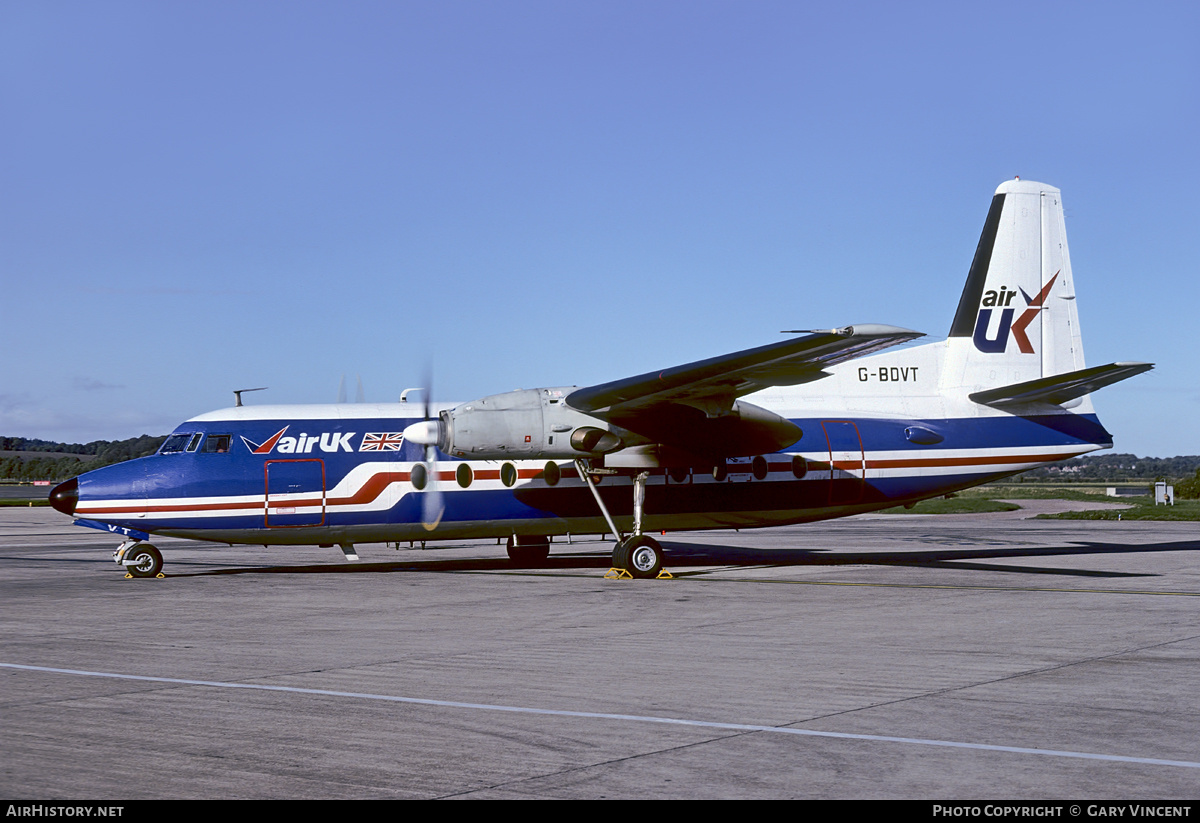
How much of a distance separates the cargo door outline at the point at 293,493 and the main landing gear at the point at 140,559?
2.33 metres

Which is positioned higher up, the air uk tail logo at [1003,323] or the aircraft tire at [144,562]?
the air uk tail logo at [1003,323]

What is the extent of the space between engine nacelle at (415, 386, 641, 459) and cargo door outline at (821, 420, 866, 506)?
4.80 m

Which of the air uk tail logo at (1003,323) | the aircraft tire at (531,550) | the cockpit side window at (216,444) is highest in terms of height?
the air uk tail logo at (1003,323)

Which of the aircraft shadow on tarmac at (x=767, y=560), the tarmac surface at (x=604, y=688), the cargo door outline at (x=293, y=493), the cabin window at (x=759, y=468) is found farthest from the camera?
the cabin window at (x=759, y=468)

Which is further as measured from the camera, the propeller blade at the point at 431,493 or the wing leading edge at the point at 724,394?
the propeller blade at the point at 431,493

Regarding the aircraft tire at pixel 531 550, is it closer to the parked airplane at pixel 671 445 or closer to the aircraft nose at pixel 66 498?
the parked airplane at pixel 671 445

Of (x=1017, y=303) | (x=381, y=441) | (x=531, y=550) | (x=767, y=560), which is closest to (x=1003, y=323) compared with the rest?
(x=1017, y=303)

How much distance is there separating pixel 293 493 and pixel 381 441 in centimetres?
184

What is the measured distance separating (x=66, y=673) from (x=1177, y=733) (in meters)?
8.84

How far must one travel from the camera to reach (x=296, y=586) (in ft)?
62.0

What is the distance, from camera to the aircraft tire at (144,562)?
20422 mm

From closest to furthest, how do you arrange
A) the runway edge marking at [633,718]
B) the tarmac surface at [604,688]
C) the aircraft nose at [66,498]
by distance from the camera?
the tarmac surface at [604,688]
the runway edge marking at [633,718]
the aircraft nose at [66,498]

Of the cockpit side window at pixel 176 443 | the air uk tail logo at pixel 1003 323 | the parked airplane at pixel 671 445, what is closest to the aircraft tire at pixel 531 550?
the parked airplane at pixel 671 445

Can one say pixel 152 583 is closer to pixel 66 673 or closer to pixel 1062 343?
pixel 66 673
